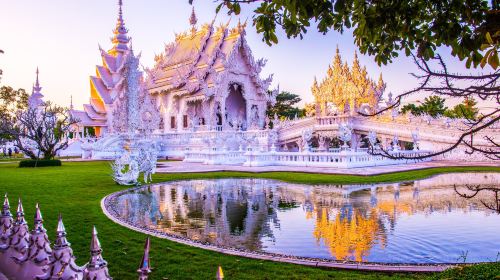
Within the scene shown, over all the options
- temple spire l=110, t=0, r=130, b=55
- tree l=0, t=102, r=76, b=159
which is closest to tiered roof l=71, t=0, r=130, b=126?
temple spire l=110, t=0, r=130, b=55

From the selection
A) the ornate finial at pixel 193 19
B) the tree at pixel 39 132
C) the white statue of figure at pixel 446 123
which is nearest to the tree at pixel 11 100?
the tree at pixel 39 132

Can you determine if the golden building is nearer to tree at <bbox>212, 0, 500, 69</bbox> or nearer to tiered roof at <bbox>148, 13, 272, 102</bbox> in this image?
tiered roof at <bbox>148, 13, 272, 102</bbox>

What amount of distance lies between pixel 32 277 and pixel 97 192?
9.01 metres

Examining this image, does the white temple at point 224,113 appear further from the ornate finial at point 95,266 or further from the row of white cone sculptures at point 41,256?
the ornate finial at point 95,266

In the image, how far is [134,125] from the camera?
22.6 metres

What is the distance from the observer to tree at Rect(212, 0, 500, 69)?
330cm

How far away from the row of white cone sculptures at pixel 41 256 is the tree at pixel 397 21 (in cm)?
218

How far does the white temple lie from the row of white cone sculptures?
55.9 ft

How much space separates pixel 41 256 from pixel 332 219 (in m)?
5.80

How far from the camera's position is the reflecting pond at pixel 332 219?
5.99 meters

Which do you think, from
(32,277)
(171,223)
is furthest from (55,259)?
(171,223)

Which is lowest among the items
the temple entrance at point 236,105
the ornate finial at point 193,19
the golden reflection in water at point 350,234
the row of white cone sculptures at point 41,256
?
the golden reflection in water at point 350,234

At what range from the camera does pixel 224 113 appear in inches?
1356

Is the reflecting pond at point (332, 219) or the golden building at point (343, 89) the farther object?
the golden building at point (343, 89)
